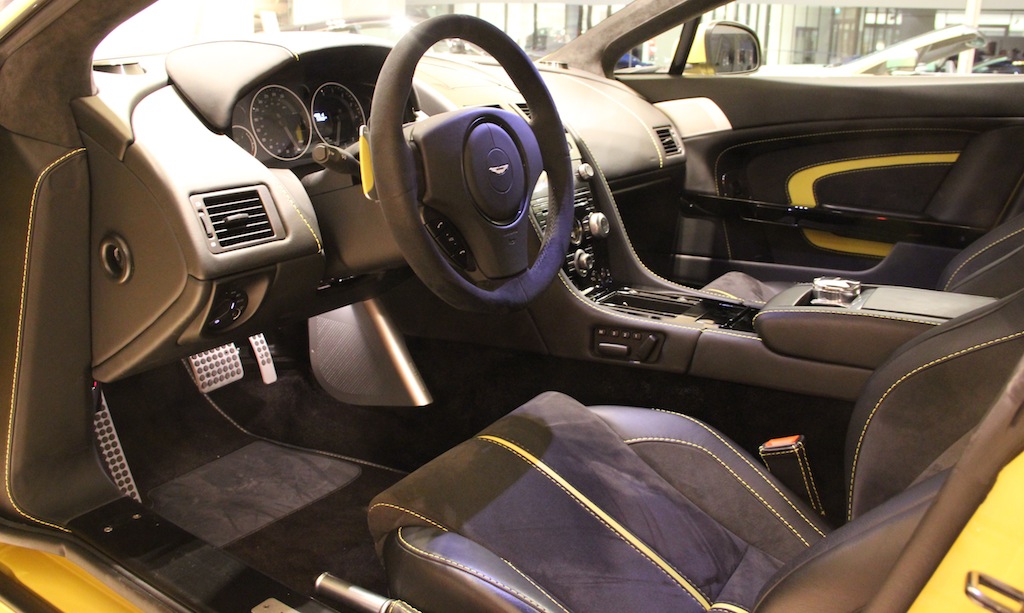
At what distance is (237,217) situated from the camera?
142 cm

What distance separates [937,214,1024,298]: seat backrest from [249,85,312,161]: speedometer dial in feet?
4.81

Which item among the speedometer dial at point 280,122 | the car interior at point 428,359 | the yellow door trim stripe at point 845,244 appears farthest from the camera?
the yellow door trim stripe at point 845,244

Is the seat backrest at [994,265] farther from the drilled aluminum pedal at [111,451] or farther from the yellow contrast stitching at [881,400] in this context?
the drilled aluminum pedal at [111,451]

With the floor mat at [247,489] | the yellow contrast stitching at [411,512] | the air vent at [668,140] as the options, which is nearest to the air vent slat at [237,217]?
the yellow contrast stitching at [411,512]

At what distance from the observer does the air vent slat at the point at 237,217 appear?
4.53ft

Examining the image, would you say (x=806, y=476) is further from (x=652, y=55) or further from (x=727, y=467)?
(x=652, y=55)

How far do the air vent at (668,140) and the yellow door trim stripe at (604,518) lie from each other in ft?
5.43

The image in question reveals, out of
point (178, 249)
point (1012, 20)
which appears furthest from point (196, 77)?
point (1012, 20)

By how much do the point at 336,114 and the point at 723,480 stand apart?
104 cm

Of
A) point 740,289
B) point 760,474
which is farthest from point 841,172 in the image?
point 760,474

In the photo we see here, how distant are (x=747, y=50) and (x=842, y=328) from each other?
5.07 feet

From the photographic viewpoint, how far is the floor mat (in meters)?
2.07

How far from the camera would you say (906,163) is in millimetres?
2629

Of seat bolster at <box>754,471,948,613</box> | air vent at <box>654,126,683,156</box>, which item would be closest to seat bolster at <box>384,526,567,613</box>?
seat bolster at <box>754,471,948,613</box>
